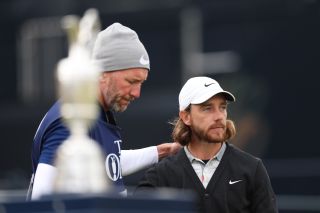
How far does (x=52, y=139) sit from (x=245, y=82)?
11178mm

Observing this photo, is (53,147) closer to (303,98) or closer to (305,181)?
(305,181)

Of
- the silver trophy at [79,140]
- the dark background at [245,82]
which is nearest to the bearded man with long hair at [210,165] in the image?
the silver trophy at [79,140]

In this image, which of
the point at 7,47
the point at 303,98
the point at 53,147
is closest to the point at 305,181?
the point at 303,98

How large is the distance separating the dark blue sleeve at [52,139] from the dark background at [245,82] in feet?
33.1

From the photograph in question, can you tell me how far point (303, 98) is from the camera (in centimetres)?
1556

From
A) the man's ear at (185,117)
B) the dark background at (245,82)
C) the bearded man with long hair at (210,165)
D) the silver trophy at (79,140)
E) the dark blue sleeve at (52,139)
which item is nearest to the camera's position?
the silver trophy at (79,140)

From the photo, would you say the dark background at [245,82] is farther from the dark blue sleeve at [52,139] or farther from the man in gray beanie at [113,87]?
the dark blue sleeve at [52,139]

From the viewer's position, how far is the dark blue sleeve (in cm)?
447

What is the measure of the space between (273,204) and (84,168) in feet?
6.96

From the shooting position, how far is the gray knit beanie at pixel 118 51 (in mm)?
4934

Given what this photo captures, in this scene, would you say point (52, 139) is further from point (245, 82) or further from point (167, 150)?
point (245, 82)

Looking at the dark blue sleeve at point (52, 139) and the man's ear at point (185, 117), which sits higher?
the dark blue sleeve at point (52, 139)

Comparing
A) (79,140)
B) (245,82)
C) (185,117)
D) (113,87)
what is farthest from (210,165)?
(245,82)

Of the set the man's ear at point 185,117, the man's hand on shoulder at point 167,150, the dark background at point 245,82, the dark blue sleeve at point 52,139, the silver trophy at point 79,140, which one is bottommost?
the dark background at point 245,82
